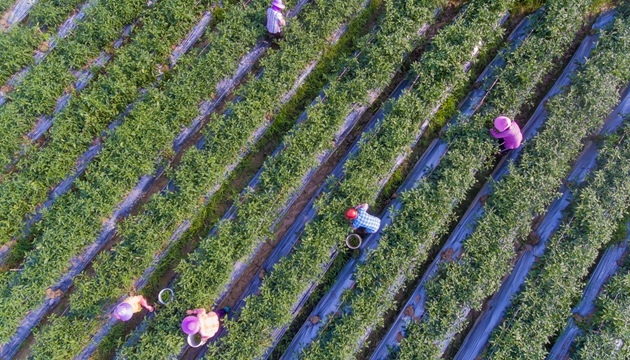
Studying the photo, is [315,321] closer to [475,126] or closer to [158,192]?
[158,192]

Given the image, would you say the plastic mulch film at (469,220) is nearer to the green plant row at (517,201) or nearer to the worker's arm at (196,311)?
the green plant row at (517,201)

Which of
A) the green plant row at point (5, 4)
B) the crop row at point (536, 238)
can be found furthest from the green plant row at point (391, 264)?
the green plant row at point (5, 4)

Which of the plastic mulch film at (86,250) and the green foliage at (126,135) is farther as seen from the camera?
the plastic mulch film at (86,250)

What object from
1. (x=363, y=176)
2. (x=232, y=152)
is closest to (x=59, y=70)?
(x=232, y=152)

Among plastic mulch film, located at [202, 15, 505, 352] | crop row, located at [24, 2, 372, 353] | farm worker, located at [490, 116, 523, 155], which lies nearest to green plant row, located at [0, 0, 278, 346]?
crop row, located at [24, 2, 372, 353]

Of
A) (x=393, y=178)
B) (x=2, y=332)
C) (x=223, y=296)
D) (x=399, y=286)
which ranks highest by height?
(x=393, y=178)

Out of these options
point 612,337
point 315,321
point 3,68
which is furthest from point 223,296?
point 612,337
